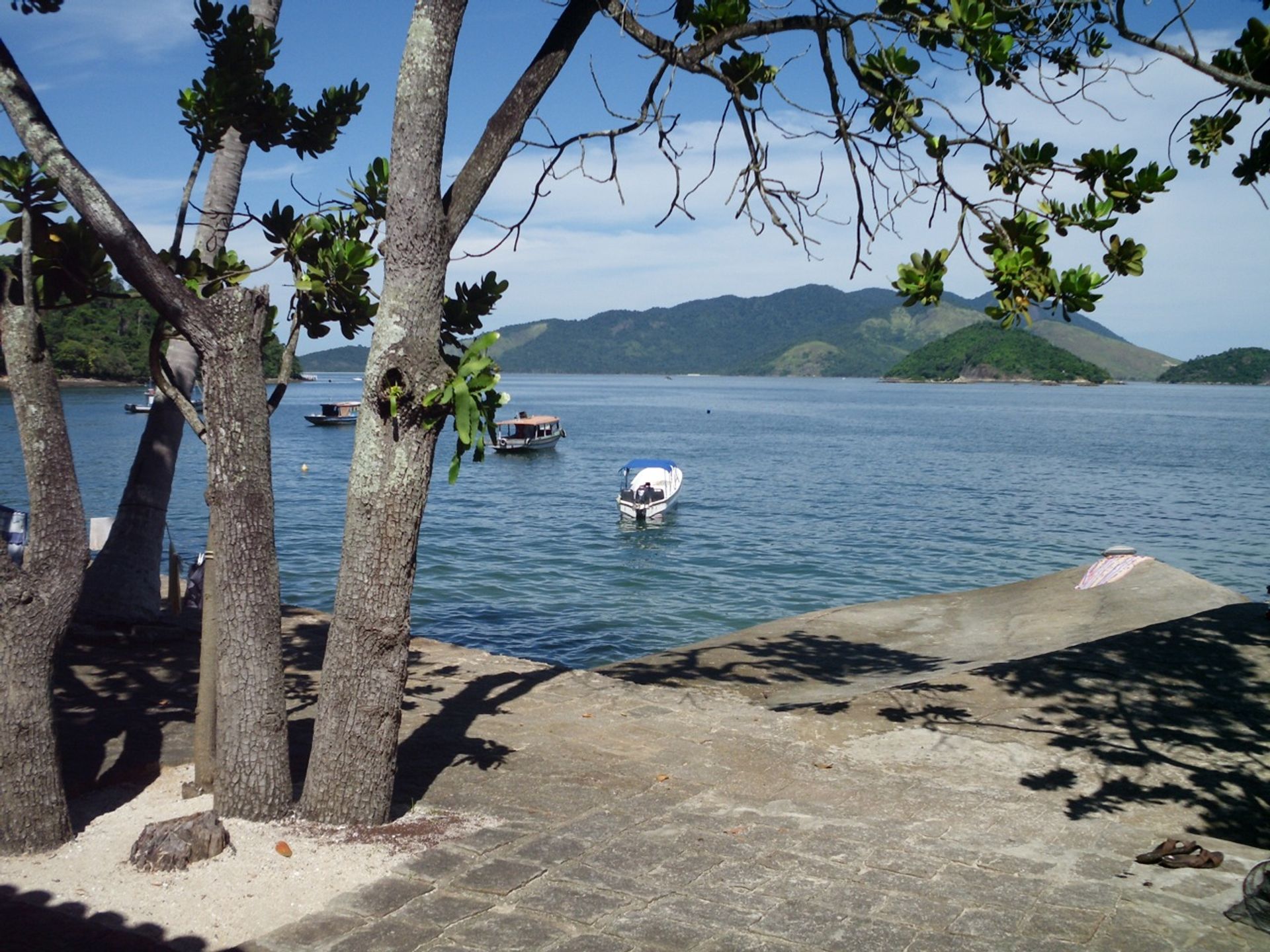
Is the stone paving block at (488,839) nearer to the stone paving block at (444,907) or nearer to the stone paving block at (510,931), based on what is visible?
the stone paving block at (444,907)

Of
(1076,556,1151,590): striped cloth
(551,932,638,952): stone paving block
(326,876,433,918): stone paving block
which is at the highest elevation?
(1076,556,1151,590): striped cloth

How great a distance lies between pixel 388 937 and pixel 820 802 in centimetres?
295

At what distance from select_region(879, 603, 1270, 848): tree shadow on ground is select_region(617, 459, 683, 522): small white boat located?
22.0 metres

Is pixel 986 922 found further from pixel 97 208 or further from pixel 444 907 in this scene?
pixel 97 208

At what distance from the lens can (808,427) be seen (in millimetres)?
84500

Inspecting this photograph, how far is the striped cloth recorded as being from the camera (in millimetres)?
12000

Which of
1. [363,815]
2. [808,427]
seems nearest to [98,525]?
[363,815]

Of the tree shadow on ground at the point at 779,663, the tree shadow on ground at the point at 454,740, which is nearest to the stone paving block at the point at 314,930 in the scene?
the tree shadow on ground at the point at 454,740

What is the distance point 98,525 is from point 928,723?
389 inches

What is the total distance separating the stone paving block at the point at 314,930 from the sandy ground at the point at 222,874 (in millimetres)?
69

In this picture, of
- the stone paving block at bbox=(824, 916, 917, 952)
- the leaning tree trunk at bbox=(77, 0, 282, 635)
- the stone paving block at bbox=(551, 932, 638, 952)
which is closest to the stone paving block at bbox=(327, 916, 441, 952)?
the stone paving block at bbox=(551, 932, 638, 952)

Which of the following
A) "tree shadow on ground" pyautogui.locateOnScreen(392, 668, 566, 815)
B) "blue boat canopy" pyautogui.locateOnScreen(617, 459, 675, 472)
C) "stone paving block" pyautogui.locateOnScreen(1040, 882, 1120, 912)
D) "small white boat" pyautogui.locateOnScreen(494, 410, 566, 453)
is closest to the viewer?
"stone paving block" pyautogui.locateOnScreen(1040, 882, 1120, 912)

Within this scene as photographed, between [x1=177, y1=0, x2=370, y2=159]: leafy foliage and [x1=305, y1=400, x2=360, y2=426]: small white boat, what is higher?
[x1=177, y1=0, x2=370, y2=159]: leafy foliage

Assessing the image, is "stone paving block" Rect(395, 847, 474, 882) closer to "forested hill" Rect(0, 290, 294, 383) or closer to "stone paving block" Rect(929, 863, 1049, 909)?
"stone paving block" Rect(929, 863, 1049, 909)
